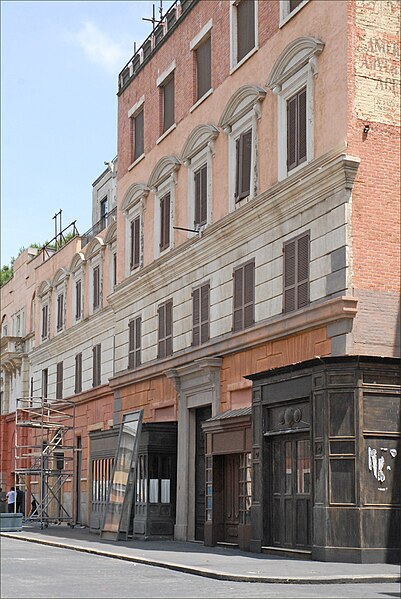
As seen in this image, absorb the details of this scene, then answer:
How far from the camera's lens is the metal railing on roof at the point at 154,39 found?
3212cm

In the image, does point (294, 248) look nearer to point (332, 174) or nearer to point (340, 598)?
point (332, 174)

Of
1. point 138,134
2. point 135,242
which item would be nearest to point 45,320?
point 135,242

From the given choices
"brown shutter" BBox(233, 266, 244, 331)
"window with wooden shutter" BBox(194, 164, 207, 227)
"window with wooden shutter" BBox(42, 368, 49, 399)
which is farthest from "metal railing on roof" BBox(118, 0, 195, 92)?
"window with wooden shutter" BBox(42, 368, 49, 399)

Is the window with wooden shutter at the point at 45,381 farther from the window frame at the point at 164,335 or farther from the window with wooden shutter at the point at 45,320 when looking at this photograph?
the window frame at the point at 164,335

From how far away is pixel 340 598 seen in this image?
14438 millimetres

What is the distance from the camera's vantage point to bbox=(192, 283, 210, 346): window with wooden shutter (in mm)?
28812

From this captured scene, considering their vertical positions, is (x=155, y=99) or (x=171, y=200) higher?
(x=155, y=99)

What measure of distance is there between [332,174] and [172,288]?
9993 millimetres

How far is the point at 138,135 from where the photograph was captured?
35.9 metres

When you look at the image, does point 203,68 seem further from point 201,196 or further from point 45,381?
point 45,381

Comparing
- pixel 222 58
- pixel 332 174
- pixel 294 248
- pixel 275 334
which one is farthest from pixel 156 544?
pixel 222 58

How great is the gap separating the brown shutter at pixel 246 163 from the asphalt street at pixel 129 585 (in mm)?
9990

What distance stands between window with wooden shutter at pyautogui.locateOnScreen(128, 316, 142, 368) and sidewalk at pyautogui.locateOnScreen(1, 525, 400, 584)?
25.0 ft

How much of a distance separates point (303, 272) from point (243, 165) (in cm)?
459
